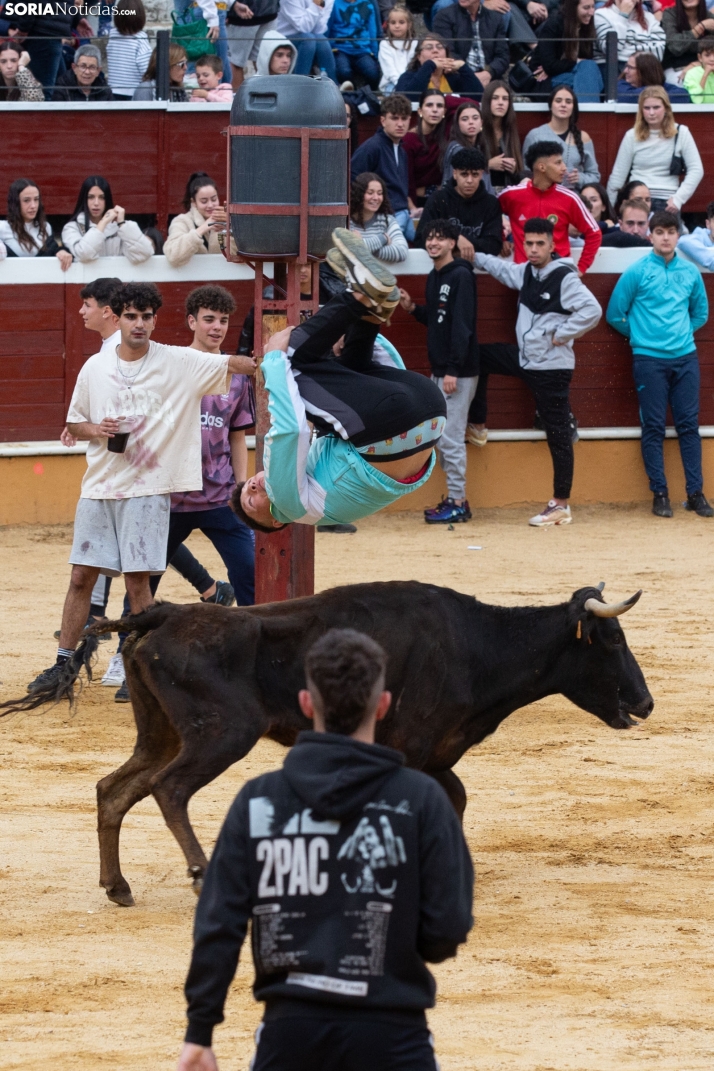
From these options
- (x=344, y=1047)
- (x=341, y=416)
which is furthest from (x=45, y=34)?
(x=344, y=1047)

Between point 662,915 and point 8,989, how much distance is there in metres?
1.99

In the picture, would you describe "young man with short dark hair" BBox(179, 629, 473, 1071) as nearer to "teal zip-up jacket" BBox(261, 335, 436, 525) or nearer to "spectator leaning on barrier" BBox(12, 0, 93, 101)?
"teal zip-up jacket" BBox(261, 335, 436, 525)

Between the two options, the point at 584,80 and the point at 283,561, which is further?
the point at 584,80

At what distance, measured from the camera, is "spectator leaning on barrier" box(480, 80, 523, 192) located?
39.1ft

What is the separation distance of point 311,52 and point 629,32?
2.83 meters

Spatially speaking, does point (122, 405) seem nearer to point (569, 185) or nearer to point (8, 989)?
point (8, 989)

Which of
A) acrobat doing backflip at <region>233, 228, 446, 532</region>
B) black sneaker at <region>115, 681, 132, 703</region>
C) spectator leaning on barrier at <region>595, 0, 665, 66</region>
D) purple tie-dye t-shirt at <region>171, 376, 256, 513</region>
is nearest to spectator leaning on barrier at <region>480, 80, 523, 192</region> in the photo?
spectator leaning on barrier at <region>595, 0, 665, 66</region>

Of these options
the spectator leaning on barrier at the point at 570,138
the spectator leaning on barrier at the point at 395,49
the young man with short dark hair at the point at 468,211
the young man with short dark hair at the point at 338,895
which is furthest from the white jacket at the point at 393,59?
the young man with short dark hair at the point at 338,895

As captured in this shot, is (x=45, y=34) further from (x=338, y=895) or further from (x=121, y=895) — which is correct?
(x=338, y=895)

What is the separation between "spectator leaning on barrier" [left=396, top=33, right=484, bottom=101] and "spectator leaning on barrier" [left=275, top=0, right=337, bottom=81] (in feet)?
2.04

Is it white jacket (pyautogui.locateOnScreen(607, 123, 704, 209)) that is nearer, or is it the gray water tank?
the gray water tank

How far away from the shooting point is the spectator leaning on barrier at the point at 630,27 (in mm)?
13258

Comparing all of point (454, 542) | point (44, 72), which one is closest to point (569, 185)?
point (454, 542)

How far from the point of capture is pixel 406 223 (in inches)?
484
